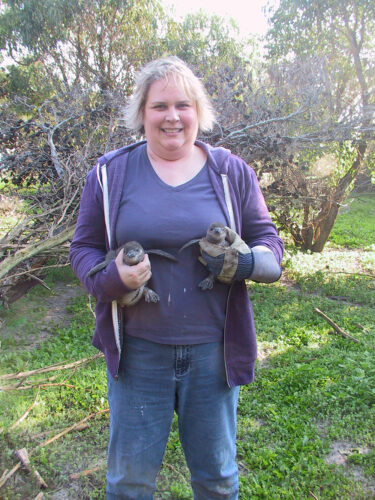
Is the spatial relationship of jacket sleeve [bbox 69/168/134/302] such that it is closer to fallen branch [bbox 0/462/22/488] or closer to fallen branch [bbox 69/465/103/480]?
fallen branch [bbox 0/462/22/488]

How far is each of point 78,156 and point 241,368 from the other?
3.66 m

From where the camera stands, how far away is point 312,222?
27.7 ft

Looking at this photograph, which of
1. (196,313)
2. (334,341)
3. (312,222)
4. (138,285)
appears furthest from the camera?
(312,222)

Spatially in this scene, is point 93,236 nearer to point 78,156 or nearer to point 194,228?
point 194,228

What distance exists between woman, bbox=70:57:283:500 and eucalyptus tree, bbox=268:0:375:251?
14.0 feet

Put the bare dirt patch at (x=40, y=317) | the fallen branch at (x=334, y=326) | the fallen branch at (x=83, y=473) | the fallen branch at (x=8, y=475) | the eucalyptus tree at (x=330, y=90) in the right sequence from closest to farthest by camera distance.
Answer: the fallen branch at (x=8, y=475)
the fallen branch at (x=83, y=473)
the fallen branch at (x=334, y=326)
the bare dirt patch at (x=40, y=317)
the eucalyptus tree at (x=330, y=90)

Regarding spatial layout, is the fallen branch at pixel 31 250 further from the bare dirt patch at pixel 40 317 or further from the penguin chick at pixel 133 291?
the penguin chick at pixel 133 291

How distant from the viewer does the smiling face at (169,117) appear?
167 cm

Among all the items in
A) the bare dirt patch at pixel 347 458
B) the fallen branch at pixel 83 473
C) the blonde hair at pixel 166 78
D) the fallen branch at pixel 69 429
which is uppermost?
the blonde hair at pixel 166 78

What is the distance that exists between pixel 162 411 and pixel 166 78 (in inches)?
52.3

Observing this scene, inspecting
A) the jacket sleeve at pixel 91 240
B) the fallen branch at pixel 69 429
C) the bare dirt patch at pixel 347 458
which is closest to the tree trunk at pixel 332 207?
the bare dirt patch at pixel 347 458

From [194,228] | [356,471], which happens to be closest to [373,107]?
[356,471]

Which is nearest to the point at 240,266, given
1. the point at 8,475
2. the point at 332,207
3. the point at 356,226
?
the point at 8,475

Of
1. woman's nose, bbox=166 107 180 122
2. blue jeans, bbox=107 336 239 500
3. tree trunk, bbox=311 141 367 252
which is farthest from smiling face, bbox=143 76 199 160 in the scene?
tree trunk, bbox=311 141 367 252
